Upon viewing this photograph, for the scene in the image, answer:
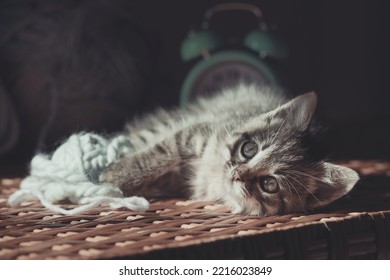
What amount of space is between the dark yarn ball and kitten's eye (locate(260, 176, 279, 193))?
523 mm

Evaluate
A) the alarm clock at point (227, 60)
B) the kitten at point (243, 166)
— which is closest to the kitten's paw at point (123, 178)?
the kitten at point (243, 166)

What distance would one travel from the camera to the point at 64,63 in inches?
53.4

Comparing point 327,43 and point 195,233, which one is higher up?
point 327,43

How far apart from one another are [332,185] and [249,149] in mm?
153

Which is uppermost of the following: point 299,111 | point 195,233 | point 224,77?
point 224,77

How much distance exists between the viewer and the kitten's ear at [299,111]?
3.14 feet

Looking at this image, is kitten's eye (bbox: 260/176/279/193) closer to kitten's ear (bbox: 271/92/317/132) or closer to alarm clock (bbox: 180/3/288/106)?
kitten's ear (bbox: 271/92/317/132)

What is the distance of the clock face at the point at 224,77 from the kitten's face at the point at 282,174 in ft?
1.59

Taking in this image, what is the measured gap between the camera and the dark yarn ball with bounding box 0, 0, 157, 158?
4.39ft

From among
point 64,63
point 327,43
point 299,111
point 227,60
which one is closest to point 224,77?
point 227,60

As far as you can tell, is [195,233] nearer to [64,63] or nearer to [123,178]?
[123,178]

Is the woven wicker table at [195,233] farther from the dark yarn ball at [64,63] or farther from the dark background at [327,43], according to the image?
the dark background at [327,43]

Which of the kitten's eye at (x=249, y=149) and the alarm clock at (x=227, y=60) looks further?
the alarm clock at (x=227, y=60)
